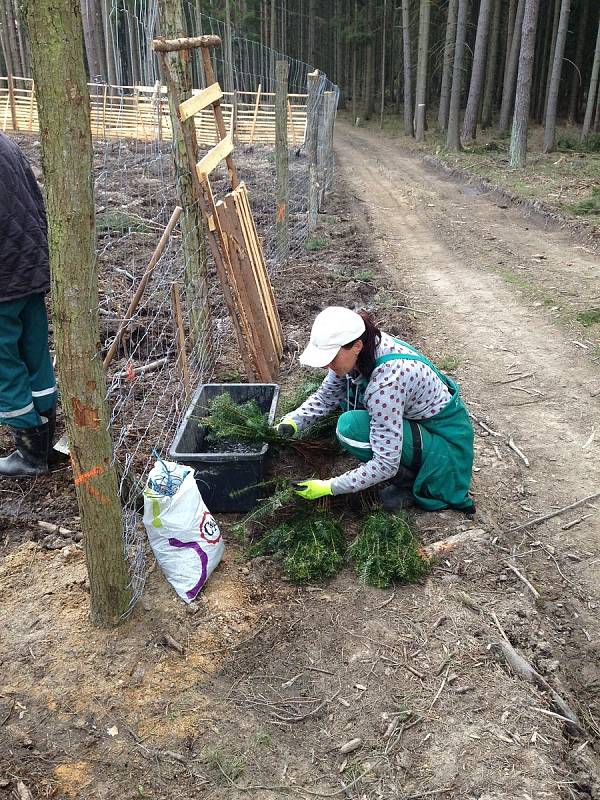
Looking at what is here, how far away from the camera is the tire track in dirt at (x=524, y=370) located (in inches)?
136

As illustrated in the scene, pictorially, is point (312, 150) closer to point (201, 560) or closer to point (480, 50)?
point (201, 560)

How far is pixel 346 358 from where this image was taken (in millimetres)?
A: 3168

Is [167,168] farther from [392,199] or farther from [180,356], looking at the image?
[180,356]

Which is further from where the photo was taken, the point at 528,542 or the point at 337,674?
the point at 528,542

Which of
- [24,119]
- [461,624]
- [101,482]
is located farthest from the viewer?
[24,119]

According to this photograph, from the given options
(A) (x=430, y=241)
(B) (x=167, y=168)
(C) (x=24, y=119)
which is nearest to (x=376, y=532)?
(A) (x=430, y=241)

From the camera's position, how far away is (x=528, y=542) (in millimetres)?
3701

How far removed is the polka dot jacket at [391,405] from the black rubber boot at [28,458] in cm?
189

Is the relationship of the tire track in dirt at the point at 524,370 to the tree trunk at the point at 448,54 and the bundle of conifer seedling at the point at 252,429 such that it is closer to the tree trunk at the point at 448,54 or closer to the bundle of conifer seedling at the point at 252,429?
the bundle of conifer seedling at the point at 252,429

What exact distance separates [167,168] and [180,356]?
11.4 meters

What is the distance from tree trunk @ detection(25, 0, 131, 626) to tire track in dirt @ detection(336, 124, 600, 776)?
1888 mm

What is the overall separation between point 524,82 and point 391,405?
14.9 m

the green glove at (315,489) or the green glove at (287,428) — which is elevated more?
the green glove at (287,428)

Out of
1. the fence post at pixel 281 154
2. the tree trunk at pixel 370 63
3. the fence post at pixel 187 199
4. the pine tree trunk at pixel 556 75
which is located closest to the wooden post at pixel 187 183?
the fence post at pixel 187 199
